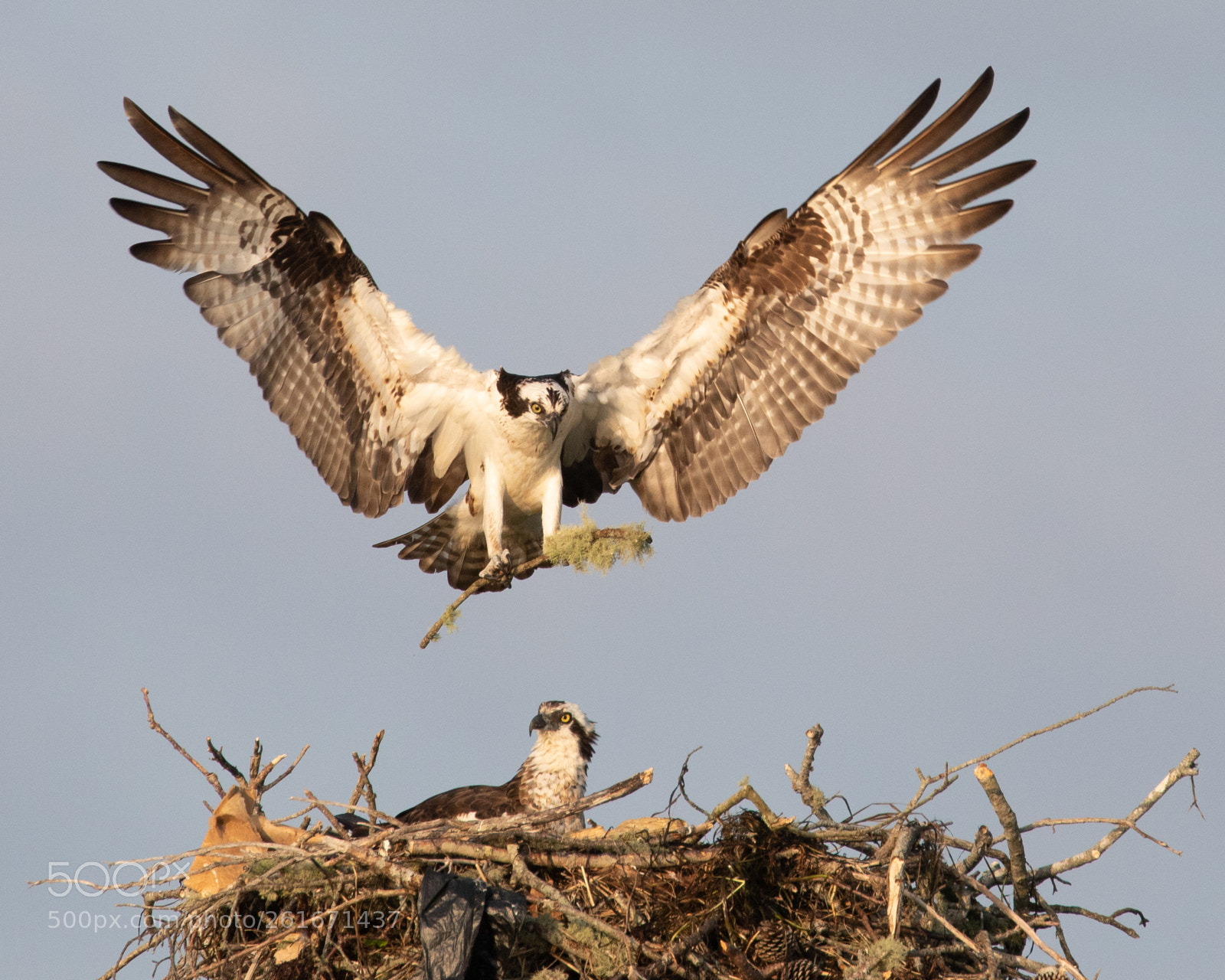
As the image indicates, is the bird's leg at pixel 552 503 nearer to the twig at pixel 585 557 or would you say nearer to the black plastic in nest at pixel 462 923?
Answer: the twig at pixel 585 557

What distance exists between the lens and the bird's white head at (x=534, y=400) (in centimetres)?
809

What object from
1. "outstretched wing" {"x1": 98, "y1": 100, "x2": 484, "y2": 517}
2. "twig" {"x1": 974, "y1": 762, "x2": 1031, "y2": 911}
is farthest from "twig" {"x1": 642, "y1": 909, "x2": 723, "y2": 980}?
"outstretched wing" {"x1": 98, "y1": 100, "x2": 484, "y2": 517}

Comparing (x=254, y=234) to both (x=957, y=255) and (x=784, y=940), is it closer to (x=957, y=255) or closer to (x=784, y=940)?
(x=957, y=255)

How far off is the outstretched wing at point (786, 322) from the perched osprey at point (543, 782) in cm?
192

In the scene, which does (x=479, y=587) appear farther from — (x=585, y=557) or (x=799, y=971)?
(x=799, y=971)

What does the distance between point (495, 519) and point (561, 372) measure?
105 cm

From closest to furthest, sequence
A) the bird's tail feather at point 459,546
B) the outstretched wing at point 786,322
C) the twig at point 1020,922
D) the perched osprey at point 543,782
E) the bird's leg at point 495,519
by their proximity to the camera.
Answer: the twig at point 1020,922
the perched osprey at point 543,782
the outstretched wing at point 786,322
the bird's leg at point 495,519
the bird's tail feather at point 459,546

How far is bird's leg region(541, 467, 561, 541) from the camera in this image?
8516 millimetres

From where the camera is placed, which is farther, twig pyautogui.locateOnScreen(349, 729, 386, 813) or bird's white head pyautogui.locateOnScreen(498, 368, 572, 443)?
bird's white head pyautogui.locateOnScreen(498, 368, 572, 443)

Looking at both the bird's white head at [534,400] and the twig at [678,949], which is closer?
the twig at [678,949]

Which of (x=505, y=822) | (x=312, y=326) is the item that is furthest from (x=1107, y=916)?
(x=312, y=326)

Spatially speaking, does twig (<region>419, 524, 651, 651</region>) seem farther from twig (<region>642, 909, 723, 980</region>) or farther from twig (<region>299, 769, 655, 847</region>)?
twig (<region>642, 909, 723, 980</region>)

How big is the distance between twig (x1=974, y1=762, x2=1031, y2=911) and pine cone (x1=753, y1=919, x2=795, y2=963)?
1.04 meters

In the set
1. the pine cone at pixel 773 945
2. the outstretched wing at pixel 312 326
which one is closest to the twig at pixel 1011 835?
the pine cone at pixel 773 945
